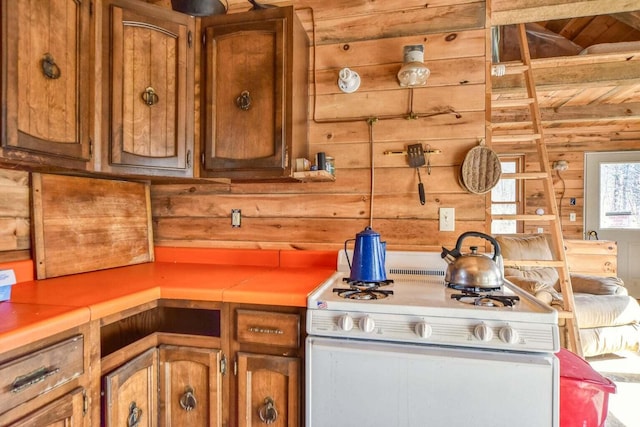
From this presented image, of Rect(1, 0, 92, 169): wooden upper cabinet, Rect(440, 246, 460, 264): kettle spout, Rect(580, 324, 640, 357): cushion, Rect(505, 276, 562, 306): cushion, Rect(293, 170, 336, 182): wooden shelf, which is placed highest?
Rect(1, 0, 92, 169): wooden upper cabinet

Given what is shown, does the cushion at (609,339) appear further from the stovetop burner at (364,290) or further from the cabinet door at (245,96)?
the cabinet door at (245,96)

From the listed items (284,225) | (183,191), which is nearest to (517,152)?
(284,225)

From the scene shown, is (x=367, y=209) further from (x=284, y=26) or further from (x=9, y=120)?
(x=9, y=120)

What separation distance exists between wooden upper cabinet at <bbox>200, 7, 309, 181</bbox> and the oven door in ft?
2.80

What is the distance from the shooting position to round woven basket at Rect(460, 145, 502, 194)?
1.74 meters

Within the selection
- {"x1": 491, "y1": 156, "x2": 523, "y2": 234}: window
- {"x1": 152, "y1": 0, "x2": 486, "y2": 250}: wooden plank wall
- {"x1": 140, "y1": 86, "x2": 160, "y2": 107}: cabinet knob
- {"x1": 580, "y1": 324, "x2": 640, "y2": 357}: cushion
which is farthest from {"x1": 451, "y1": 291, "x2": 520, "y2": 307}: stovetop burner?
{"x1": 491, "y1": 156, "x2": 523, "y2": 234}: window

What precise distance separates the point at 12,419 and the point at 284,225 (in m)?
1.32

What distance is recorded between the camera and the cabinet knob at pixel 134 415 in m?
1.27

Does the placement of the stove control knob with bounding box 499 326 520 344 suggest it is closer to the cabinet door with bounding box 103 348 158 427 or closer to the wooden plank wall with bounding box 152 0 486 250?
the wooden plank wall with bounding box 152 0 486 250

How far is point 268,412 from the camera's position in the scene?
1342 mm

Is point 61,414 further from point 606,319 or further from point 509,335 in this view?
point 606,319

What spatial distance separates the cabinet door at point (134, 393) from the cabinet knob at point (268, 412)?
1.40 feet

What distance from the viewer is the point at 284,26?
5.33ft

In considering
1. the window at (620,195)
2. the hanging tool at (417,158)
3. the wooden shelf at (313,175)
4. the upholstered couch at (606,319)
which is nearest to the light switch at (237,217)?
the wooden shelf at (313,175)
